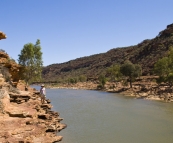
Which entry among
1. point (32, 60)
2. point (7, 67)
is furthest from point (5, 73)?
point (32, 60)

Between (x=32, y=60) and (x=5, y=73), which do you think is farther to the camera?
(x=32, y=60)

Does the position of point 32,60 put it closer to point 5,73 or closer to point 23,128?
point 5,73

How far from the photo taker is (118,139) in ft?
56.6

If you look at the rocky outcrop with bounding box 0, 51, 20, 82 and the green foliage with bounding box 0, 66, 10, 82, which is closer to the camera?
the green foliage with bounding box 0, 66, 10, 82

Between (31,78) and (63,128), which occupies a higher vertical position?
(31,78)

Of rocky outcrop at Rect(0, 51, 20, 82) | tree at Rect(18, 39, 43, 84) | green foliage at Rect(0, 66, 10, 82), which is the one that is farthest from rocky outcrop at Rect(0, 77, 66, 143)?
tree at Rect(18, 39, 43, 84)

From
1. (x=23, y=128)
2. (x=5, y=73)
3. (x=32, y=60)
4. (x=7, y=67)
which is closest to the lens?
(x=23, y=128)

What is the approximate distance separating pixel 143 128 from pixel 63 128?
7.13 meters

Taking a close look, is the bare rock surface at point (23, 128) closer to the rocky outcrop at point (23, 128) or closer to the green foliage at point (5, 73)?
the rocky outcrop at point (23, 128)

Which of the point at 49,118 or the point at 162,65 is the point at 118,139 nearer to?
the point at 49,118

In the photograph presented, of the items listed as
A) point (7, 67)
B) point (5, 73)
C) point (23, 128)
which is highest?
point (7, 67)

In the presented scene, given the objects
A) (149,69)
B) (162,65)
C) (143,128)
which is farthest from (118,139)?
(149,69)

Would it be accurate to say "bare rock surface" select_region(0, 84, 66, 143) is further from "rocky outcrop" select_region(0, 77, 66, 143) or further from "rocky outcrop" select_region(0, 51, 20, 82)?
"rocky outcrop" select_region(0, 51, 20, 82)

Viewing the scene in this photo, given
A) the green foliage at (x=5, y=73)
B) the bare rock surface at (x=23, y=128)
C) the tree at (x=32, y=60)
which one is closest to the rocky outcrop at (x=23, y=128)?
the bare rock surface at (x=23, y=128)
